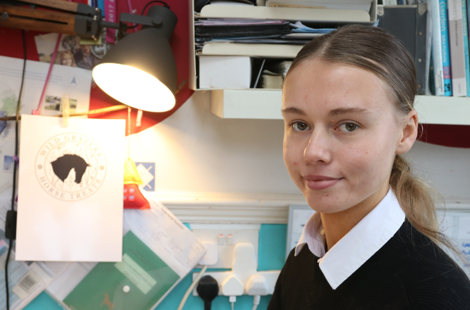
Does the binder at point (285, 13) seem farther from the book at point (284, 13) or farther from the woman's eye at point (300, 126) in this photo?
the woman's eye at point (300, 126)

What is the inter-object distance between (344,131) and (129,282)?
0.87 m

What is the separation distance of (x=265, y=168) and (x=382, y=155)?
637mm

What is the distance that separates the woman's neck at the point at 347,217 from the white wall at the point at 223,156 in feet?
1.52

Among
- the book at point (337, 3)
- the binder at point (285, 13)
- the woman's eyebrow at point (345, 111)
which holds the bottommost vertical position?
the woman's eyebrow at point (345, 111)

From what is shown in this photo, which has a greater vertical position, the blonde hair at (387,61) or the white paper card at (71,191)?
→ the blonde hair at (387,61)

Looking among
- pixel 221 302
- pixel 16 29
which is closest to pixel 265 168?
pixel 221 302

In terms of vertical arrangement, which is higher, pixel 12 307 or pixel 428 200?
pixel 428 200

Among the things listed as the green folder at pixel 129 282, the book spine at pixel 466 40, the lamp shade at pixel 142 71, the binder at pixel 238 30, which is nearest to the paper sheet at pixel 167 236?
the green folder at pixel 129 282

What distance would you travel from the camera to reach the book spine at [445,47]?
0.92 meters

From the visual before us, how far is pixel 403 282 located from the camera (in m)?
0.51

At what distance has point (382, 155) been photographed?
531 mm

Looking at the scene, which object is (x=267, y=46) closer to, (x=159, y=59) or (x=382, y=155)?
(x=159, y=59)

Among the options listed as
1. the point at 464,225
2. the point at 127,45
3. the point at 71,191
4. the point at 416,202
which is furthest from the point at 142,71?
the point at 464,225

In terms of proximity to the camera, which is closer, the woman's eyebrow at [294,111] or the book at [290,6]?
the woman's eyebrow at [294,111]
